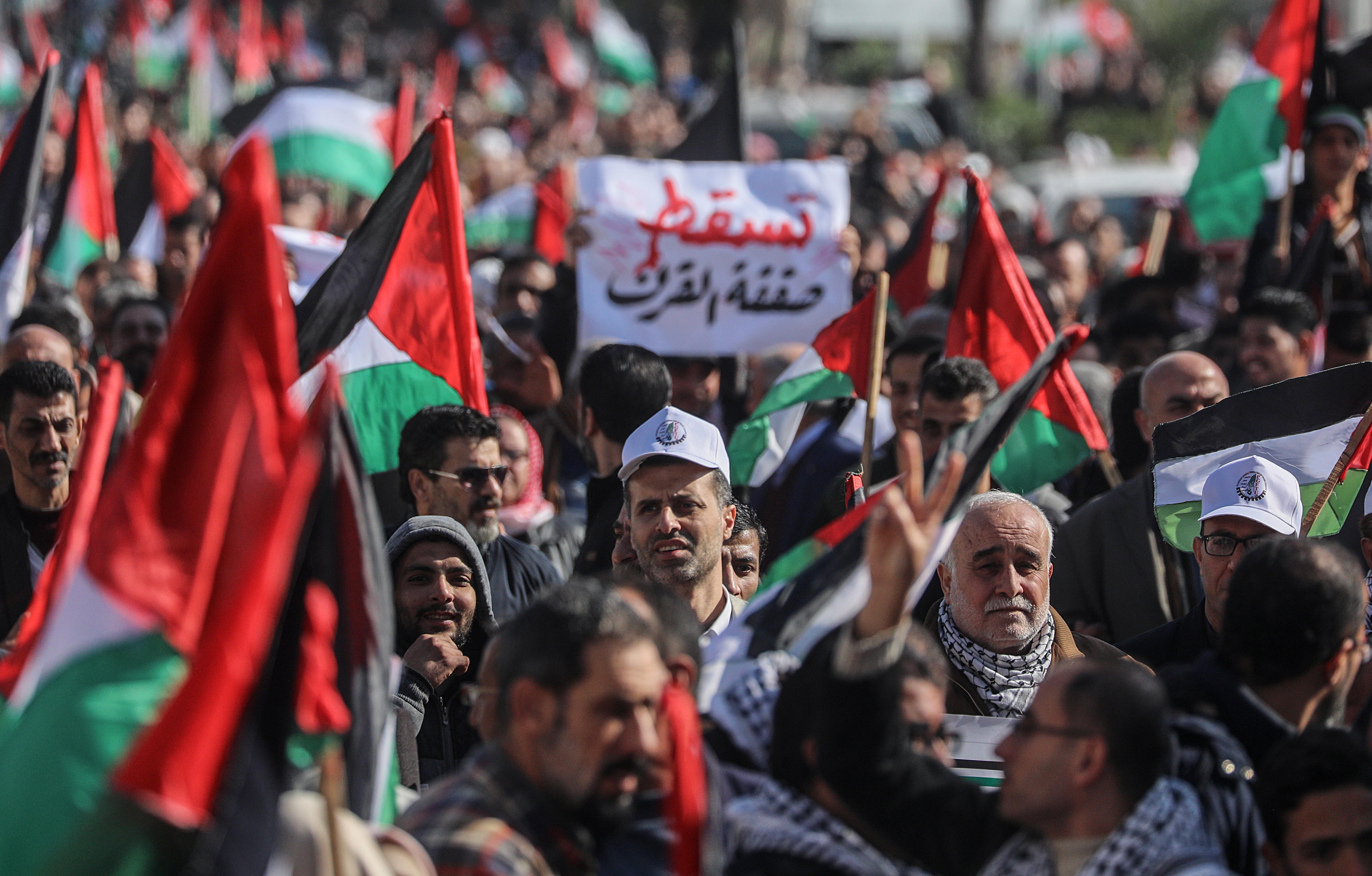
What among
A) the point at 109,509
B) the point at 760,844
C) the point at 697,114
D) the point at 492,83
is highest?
the point at 492,83

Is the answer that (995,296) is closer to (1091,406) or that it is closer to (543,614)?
(1091,406)

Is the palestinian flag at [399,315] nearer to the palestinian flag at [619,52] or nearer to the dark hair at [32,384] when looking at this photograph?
the dark hair at [32,384]

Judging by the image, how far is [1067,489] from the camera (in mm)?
6832

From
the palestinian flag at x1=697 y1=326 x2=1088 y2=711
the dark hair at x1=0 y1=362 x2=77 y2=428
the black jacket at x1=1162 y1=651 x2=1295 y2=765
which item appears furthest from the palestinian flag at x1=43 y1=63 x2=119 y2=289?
the black jacket at x1=1162 y1=651 x2=1295 y2=765

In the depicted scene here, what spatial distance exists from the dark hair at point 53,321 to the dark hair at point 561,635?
13.8 feet

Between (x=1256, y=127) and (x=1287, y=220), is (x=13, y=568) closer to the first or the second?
(x=1287, y=220)

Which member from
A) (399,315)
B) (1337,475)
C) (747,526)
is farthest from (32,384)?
(1337,475)

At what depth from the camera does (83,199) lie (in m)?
8.73

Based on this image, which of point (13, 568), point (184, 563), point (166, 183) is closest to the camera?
point (184, 563)

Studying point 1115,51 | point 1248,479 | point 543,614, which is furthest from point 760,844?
point 1115,51

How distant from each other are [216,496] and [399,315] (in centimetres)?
297

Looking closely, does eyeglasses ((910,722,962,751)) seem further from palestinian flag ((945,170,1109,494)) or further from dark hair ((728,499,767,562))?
palestinian flag ((945,170,1109,494))

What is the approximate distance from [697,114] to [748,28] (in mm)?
23367

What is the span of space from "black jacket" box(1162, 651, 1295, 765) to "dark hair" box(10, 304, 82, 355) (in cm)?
479
